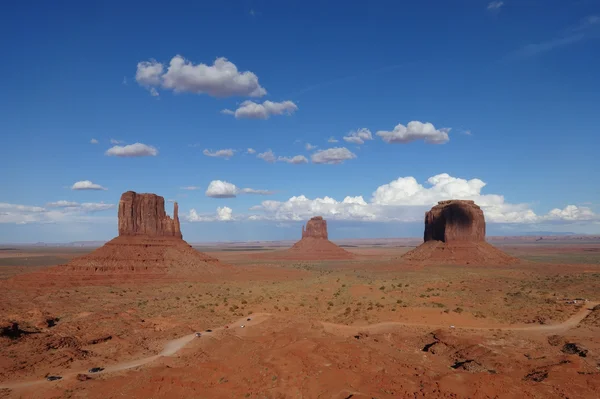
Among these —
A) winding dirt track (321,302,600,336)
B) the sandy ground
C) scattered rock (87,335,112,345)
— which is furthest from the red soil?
scattered rock (87,335,112,345)

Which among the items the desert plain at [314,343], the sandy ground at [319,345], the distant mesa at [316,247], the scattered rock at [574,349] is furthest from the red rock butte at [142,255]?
the distant mesa at [316,247]

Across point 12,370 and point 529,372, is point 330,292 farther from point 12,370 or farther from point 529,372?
point 12,370

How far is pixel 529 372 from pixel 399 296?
2127 centimetres

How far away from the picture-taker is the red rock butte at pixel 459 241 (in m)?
92.1

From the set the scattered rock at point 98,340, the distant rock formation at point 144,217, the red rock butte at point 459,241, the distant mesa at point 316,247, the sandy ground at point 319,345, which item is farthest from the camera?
the distant mesa at point 316,247

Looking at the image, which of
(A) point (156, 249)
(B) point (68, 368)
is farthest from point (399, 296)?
(A) point (156, 249)

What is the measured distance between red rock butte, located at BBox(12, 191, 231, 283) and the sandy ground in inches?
741

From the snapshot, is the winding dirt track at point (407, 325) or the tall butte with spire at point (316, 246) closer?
the winding dirt track at point (407, 325)

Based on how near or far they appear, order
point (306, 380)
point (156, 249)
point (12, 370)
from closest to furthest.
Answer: point (306, 380), point (12, 370), point (156, 249)

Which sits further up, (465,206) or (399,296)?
(465,206)

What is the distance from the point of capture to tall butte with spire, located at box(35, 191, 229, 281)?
63.9m

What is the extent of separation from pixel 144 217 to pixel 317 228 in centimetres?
8700

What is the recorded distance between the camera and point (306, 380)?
57.2 feet

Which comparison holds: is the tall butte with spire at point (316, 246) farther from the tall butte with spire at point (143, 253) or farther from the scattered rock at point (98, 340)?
the scattered rock at point (98, 340)
